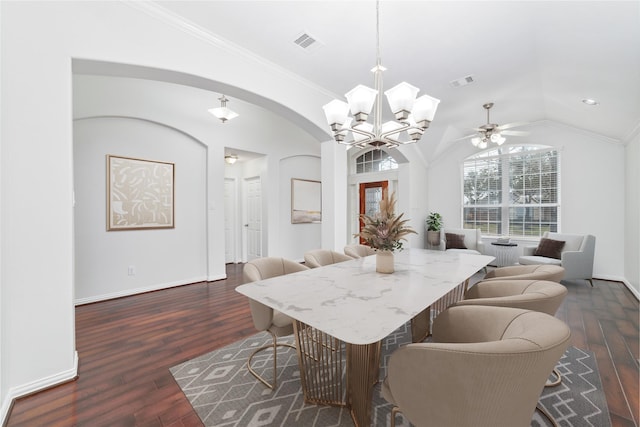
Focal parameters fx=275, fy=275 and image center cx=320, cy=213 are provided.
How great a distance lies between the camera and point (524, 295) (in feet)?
5.27

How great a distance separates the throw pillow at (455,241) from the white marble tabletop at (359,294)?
3.51 m

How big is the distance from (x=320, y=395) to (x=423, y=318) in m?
1.13

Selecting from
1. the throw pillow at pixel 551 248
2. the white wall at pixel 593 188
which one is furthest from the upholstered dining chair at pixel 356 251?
the white wall at pixel 593 188

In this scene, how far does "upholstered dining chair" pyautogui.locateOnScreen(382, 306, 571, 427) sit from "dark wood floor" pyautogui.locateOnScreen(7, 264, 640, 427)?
125 centimetres

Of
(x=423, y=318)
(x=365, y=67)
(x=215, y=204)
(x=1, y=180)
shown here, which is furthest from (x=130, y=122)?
(x=423, y=318)

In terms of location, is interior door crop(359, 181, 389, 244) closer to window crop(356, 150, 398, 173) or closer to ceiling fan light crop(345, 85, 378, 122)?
window crop(356, 150, 398, 173)

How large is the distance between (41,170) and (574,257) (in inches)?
252

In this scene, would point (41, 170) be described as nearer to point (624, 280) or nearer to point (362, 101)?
point (362, 101)

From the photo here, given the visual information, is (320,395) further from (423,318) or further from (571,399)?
(571,399)

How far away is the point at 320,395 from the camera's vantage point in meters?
1.74

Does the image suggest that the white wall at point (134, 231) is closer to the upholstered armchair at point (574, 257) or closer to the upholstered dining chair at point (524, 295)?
Result: the upholstered dining chair at point (524, 295)

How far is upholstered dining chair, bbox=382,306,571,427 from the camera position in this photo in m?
0.91

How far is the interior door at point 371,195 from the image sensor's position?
7027 millimetres

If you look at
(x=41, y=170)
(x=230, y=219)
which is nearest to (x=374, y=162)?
(x=230, y=219)
